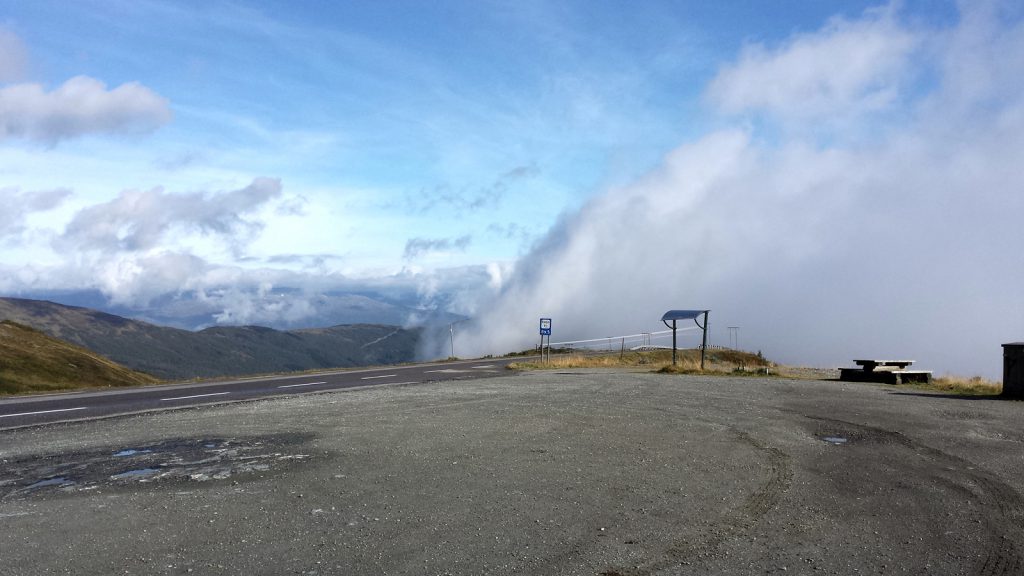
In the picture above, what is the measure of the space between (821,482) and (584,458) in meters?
2.79

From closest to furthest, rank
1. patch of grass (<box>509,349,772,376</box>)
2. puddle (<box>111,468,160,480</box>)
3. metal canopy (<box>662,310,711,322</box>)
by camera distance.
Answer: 1. puddle (<box>111,468,160,480</box>)
2. patch of grass (<box>509,349,772,376</box>)
3. metal canopy (<box>662,310,711,322</box>)

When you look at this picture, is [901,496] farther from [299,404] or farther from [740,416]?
[299,404]

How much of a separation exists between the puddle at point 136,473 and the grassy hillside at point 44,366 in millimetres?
25370

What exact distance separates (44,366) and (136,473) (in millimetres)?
35700

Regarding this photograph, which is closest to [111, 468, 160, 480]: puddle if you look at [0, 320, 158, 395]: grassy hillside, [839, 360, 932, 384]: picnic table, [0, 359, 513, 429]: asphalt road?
[0, 359, 513, 429]: asphalt road

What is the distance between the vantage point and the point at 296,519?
22.4 feet

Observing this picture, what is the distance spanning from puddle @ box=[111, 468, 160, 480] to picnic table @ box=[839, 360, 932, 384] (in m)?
20.6

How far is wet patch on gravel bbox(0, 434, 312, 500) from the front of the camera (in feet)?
28.1

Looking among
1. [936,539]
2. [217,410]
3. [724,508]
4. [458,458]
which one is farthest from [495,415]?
[936,539]

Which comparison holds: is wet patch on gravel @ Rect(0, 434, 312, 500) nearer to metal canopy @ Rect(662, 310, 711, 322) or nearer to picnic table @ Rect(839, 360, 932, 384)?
picnic table @ Rect(839, 360, 932, 384)

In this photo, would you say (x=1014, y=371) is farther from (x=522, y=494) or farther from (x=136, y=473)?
(x=136, y=473)

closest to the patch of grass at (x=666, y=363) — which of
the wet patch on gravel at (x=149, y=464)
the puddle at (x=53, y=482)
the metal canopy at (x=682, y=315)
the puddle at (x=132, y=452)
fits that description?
the metal canopy at (x=682, y=315)

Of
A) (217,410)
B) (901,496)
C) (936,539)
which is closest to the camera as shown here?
(936,539)

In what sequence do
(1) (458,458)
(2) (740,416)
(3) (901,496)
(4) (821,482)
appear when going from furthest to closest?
(2) (740,416), (1) (458,458), (4) (821,482), (3) (901,496)
